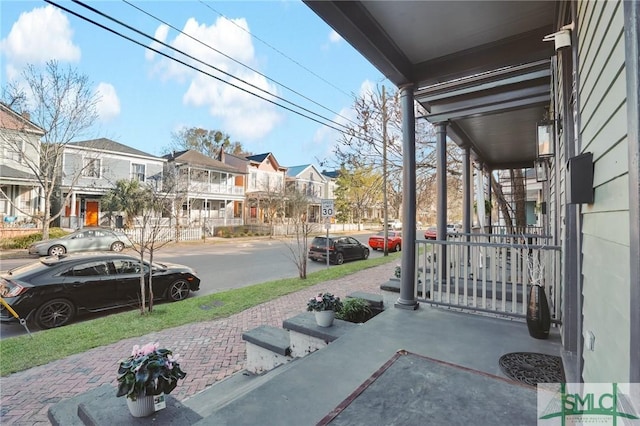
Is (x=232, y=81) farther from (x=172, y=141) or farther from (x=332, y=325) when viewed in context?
(x=172, y=141)

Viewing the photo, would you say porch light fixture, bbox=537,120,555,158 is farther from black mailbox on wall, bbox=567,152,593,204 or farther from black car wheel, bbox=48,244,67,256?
black car wheel, bbox=48,244,67,256

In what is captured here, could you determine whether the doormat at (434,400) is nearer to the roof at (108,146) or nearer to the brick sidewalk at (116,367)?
the brick sidewalk at (116,367)

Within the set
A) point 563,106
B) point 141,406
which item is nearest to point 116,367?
point 141,406

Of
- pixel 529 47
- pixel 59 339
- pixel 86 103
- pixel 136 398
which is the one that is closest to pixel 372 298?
pixel 136 398

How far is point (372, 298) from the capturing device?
4.82m

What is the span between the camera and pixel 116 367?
144 inches

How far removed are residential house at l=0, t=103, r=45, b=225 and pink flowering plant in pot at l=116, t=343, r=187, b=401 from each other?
54.6 ft

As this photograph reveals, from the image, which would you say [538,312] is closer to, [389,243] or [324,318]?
[324,318]

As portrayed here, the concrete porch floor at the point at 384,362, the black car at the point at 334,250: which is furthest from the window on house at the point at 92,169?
the concrete porch floor at the point at 384,362

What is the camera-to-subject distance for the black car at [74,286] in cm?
516

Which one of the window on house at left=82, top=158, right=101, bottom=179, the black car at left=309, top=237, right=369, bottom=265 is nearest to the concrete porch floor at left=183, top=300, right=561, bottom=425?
the black car at left=309, top=237, right=369, bottom=265

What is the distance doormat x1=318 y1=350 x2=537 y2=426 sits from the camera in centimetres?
176

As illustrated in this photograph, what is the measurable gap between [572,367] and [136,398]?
314cm

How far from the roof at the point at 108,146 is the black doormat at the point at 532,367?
2258cm
